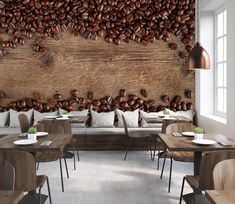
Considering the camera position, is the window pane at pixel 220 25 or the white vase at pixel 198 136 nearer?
the white vase at pixel 198 136

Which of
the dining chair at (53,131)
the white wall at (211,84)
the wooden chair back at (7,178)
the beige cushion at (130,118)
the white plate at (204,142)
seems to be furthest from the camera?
the beige cushion at (130,118)

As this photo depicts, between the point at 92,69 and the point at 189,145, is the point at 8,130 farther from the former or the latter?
the point at 189,145

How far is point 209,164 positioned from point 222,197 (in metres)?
0.79

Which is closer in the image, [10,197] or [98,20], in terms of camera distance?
[10,197]

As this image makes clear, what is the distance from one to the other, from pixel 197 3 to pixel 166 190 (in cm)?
391

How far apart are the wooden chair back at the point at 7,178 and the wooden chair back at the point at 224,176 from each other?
4.06ft

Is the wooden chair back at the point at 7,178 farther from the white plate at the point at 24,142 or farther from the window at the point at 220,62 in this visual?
the window at the point at 220,62

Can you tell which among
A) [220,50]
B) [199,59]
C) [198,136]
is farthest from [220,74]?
[198,136]

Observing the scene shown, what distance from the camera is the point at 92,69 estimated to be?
22.4 ft

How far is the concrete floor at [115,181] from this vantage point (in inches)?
144

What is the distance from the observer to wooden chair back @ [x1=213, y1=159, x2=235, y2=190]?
205 centimetres

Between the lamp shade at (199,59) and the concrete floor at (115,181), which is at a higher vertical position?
the lamp shade at (199,59)

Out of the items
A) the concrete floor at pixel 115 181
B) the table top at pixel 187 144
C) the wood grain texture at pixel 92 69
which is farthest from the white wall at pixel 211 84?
the table top at pixel 187 144

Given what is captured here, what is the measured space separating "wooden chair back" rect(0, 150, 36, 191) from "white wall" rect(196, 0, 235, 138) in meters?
3.18
